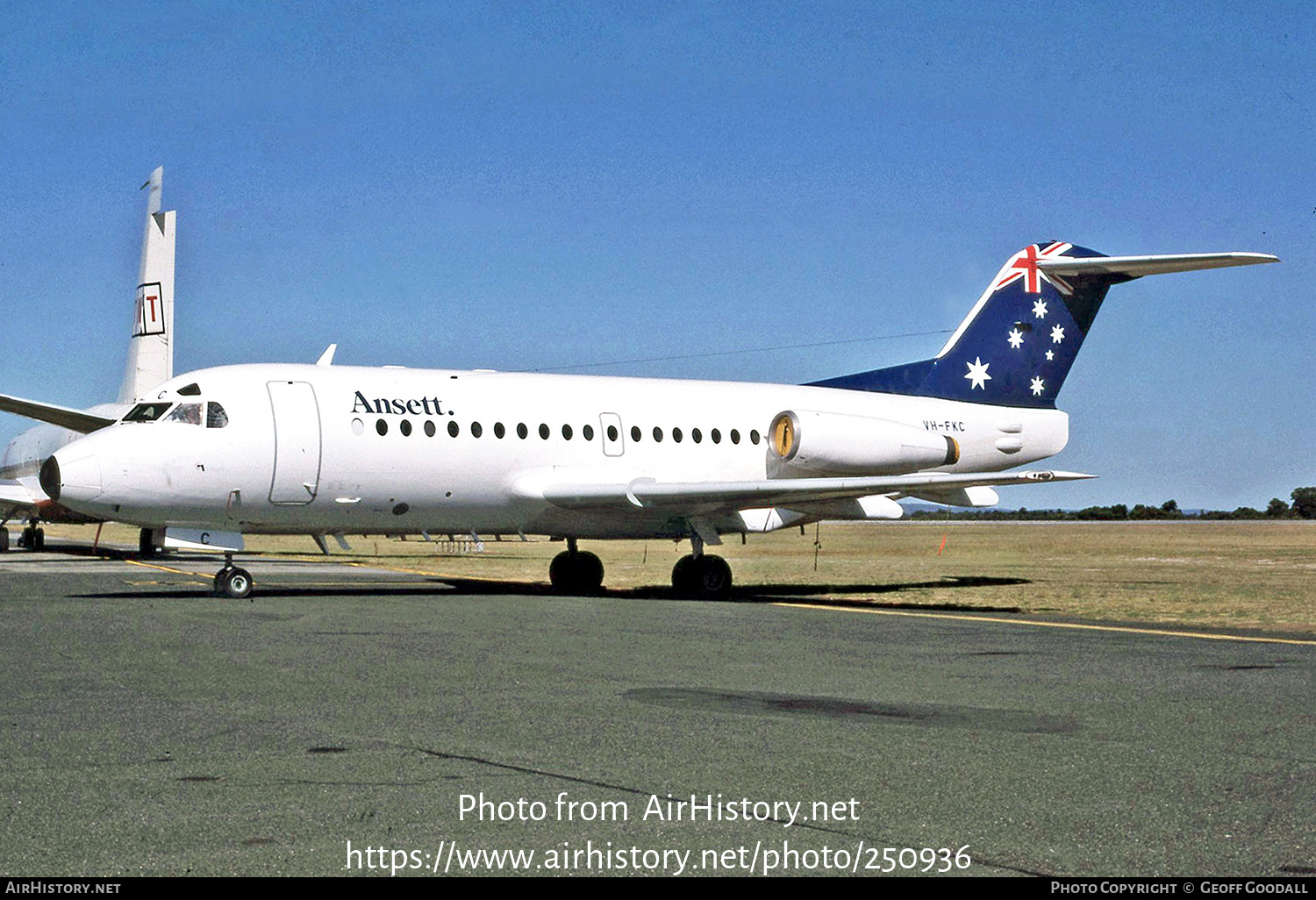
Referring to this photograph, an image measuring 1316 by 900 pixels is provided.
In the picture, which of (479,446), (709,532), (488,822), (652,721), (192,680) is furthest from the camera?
(709,532)

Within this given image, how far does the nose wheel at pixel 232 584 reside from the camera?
20.9 metres

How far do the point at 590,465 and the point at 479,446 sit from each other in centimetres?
219

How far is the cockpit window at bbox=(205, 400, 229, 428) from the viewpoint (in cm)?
2108

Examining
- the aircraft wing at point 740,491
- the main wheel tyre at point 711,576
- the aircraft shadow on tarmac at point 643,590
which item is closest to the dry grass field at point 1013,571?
the aircraft shadow on tarmac at point 643,590

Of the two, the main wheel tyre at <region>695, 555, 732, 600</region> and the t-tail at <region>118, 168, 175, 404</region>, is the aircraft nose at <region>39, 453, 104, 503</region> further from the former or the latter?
the t-tail at <region>118, 168, 175, 404</region>

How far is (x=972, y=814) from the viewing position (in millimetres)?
6316

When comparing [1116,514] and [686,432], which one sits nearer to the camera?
[686,432]

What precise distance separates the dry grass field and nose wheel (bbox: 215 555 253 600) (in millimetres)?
7203

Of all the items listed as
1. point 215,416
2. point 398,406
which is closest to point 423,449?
point 398,406

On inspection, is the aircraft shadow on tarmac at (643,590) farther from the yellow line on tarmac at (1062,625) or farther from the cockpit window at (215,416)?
the cockpit window at (215,416)

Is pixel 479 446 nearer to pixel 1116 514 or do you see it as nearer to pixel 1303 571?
pixel 1303 571

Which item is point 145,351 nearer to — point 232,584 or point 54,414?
point 54,414

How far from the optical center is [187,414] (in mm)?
21031
